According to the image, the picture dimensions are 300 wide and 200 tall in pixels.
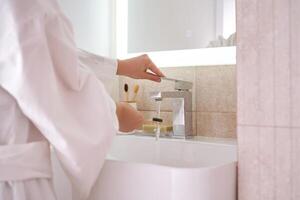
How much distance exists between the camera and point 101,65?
86 cm

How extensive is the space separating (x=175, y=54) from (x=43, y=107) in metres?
0.73

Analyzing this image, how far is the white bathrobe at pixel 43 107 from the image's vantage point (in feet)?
1.66

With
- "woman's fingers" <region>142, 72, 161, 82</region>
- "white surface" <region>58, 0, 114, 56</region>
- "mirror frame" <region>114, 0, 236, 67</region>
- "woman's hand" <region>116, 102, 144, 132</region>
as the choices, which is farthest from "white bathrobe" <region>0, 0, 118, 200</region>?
"white surface" <region>58, 0, 114, 56</region>

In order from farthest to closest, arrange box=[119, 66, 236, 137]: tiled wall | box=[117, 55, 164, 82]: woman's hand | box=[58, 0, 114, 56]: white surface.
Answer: box=[58, 0, 114, 56]: white surface, box=[119, 66, 236, 137]: tiled wall, box=[117, 55, 164, 82]: woman's hand

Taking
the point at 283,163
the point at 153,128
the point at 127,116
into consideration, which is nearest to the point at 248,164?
the point at 283,163

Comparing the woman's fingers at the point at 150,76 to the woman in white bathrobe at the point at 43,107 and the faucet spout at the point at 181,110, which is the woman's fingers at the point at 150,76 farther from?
the woman in white bathrobe at the point at 43,107

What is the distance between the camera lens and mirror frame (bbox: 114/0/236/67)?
3.45ft

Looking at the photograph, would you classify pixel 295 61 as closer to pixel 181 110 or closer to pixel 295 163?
pixel 295 163

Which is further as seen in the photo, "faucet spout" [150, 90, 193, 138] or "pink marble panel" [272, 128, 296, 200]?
"faucet spout" [150, 90, 193, 138]

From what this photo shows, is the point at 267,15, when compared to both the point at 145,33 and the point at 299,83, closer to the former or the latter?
the point at 299,83

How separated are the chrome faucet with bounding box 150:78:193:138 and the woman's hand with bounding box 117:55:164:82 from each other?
91 millimetres

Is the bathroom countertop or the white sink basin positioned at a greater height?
the bathroom countertop

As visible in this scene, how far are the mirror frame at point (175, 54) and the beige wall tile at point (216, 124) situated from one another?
6.9 inches

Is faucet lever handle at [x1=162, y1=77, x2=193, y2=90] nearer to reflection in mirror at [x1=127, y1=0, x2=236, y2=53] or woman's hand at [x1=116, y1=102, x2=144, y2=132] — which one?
reflection in mirror at [x1=127, y1=0, x2=236, y2=53]
